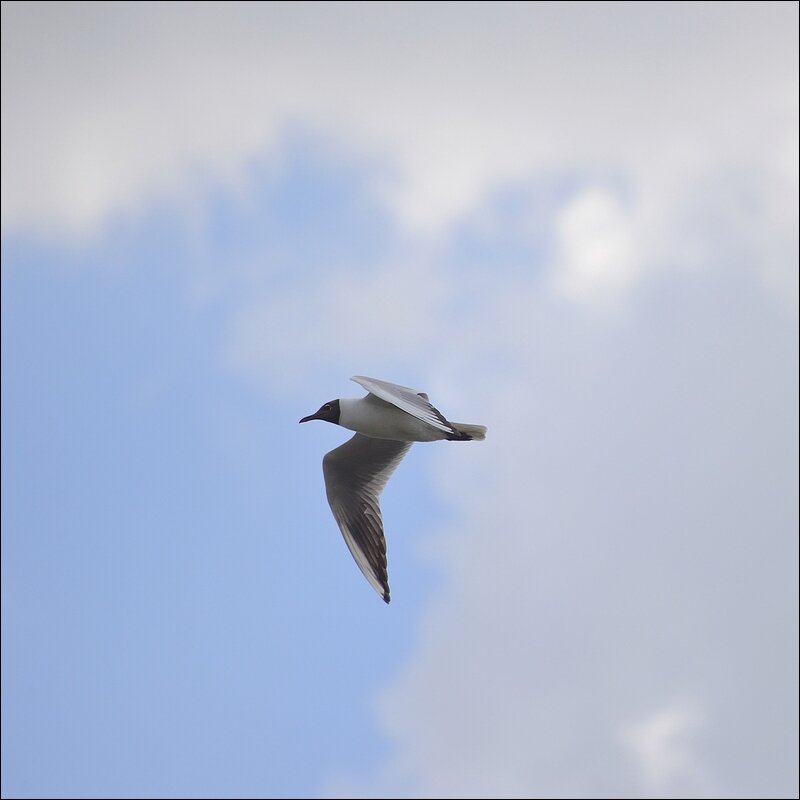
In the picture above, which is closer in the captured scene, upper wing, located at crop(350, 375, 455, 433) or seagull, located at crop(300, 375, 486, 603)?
upper wing, located at crop(350, 375, 455, 433)

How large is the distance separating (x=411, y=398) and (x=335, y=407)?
1049 mm

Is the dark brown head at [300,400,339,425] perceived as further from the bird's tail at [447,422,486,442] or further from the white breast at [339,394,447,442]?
the bird's tail at [447,422,486,442]

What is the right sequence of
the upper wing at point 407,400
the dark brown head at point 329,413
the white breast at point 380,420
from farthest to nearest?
the dark brown head at point 329,413, the white breast at point 380,420, the upper wing at point 407,400

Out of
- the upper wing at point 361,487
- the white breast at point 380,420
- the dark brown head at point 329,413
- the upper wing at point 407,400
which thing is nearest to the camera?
the upper wing at point 407,400

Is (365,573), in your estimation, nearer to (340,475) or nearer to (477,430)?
(340,475)

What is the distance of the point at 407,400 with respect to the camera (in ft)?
26.6

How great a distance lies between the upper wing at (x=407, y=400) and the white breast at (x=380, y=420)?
10.6 inches

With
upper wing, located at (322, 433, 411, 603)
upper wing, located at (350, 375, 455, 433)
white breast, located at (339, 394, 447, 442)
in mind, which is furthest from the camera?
upper wing, located at (322, 433, 411, 603)

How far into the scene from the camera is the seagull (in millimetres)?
8898

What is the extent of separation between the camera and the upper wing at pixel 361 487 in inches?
385

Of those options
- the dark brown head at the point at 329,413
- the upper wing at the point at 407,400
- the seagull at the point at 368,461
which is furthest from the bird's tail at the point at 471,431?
the dark brown head at the point at 329,413

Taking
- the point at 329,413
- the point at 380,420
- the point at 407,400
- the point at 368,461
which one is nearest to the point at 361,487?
the point at 368,461

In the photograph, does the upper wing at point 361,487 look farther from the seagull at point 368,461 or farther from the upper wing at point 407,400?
the upper wing at point 407,400

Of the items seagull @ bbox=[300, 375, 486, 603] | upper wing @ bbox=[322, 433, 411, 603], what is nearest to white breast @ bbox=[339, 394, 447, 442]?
seagull @ bbox=[300, 375, 486, 603]
